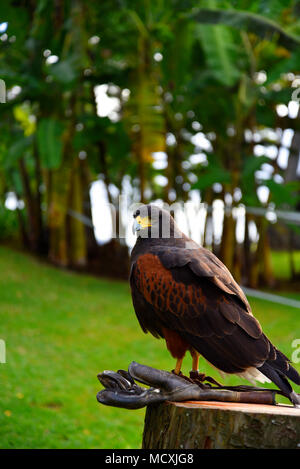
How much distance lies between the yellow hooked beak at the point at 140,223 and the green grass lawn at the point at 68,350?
173 cm

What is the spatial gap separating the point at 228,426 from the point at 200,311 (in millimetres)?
411

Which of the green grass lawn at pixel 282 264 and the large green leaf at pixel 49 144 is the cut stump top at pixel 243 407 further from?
the green grass lawn at pixel 282 264

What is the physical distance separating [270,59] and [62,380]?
210 inches

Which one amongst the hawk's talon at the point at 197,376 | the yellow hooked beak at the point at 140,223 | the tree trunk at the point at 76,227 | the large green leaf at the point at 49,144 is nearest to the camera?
the yellow hooked beak at the point at 140,223

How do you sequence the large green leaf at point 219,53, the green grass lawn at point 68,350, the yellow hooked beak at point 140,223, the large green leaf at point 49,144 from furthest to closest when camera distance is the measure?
the large green leaf at point 49,144, the large green leaf at point 219,53, the green grass lawn at point 68,350, the yellow hooked beak at point 140,223

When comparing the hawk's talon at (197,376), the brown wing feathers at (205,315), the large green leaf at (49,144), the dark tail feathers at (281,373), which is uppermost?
the large green leaf at (49,144)

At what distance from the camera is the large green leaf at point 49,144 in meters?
6.66

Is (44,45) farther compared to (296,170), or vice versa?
(296,170)

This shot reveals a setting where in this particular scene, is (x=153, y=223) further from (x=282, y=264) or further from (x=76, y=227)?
(x=282, y=264)

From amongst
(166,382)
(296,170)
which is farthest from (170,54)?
(166,382)

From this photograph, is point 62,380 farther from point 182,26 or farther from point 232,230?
point 182,26

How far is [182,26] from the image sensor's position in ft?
21.1

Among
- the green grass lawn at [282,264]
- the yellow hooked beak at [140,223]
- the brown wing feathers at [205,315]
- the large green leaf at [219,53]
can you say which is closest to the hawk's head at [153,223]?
the yellow hooked beak at [140,223]

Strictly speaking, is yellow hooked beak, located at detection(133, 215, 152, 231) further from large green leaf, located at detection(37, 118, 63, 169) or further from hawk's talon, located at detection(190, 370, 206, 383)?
large green leaf, located at detection(37, 118, 63, 169)
